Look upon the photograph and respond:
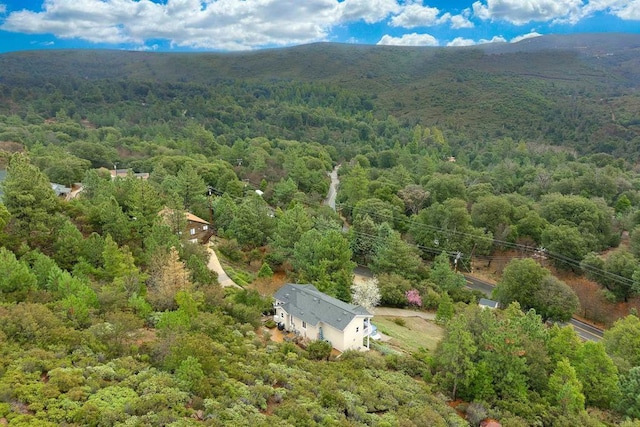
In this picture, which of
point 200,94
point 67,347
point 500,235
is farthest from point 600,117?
point 67,347

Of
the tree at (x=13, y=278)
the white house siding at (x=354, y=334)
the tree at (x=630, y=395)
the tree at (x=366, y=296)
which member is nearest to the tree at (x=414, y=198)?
the tree at (x=366, y=296)

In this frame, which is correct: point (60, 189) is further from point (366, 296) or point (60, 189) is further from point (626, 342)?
point (626, 342)

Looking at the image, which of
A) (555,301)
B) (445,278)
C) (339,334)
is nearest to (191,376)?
(339,334)

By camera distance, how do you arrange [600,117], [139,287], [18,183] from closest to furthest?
[139,287] → [18,183] → [600,117]

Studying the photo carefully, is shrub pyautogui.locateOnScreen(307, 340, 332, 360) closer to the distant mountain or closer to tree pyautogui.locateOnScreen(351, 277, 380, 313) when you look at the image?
tree pyautogui.locateOnScreen(351, 277, 380, 313)

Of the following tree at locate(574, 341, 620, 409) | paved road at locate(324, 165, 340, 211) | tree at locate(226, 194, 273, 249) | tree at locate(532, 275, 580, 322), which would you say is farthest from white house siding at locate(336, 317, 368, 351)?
paved road at locate(324, 165, 340, 211)

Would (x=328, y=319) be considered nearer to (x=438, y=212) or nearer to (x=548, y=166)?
(x=438, y=212)

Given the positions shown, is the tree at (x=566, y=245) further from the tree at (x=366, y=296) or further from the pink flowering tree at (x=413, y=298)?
the tree at (x=366, y=296)
